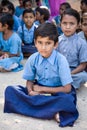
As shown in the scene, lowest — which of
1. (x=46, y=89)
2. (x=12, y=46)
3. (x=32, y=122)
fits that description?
(x=32, y=122)

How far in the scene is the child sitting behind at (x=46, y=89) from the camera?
8.85ft

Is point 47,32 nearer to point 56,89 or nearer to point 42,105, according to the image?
point 56,89

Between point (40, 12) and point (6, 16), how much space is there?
1138mm

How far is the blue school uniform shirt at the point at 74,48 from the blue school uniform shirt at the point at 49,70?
2.08 ft

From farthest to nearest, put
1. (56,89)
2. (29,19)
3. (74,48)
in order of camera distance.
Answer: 1. (29,19)
2. (74,48)
3. (56,89)

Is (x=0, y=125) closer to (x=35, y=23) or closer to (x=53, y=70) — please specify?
(x=53, y=70)

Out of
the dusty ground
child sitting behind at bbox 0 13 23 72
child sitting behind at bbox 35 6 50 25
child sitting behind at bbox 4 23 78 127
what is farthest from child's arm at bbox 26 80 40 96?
child sitting behind at bbox 35 6 50 25

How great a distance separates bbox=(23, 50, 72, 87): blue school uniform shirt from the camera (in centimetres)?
279

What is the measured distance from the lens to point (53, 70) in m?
2.87

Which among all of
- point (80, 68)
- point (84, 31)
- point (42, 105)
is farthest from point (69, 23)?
point (42, 105)

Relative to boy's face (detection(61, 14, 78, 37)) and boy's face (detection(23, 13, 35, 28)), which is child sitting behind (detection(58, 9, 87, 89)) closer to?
boy's face (detection(61, 14, 78, 37))

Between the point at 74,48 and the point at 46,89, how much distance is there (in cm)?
82

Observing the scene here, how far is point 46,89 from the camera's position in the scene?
2834mm

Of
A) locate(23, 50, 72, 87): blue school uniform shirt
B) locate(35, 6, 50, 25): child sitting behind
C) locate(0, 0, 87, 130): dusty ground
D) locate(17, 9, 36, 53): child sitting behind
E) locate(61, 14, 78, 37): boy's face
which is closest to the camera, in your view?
locate(0, 0, 87, 130): dusty ground
